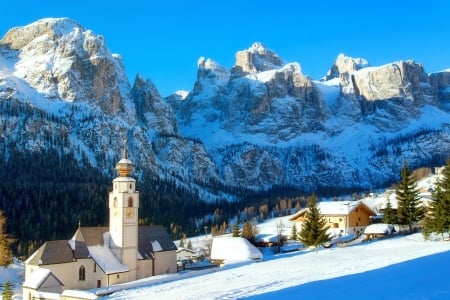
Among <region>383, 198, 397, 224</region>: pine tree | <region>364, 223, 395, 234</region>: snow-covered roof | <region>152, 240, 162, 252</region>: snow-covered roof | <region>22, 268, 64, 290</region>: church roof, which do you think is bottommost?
<region>22, 268, 64, 290</region>: church roof

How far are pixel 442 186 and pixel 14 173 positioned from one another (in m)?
165

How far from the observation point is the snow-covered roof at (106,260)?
6066cm

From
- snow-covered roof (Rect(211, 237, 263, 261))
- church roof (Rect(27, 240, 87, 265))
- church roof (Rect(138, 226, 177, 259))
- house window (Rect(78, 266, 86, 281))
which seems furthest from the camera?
snow-covered roof (Rect(211, 237, 263, 261))

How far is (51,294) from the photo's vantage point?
52.4 m

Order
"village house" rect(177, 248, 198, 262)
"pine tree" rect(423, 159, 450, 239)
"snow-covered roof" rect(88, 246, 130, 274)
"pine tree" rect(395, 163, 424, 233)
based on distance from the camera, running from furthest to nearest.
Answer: "village house" rect(177, 248, 198, 262)
"pine tree" rect(395, 163, 424, 233)
"snow-covered roof" rect(88, 246, 130, 274)
"pine tree" rect(423, 159, 450, 239)

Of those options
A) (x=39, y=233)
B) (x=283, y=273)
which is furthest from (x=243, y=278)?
(x=39, y=233)

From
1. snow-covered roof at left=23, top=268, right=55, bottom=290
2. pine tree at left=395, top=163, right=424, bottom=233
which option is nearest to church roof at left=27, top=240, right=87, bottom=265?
snow-covered roof at left=23, top=268, right=55, bottom=290

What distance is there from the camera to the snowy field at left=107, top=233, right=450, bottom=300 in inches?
800

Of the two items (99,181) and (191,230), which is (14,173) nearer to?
(99,181)

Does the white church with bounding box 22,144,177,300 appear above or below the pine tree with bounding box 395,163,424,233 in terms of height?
below

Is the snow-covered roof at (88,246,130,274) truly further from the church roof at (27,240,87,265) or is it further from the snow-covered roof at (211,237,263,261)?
the snow-covered roof at (211,237,263,261)

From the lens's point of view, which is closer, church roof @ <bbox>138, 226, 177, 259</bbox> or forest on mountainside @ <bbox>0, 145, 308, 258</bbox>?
church roof @ <bbox>138, 226, 177, 259</bbox>

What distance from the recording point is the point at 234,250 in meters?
68.9

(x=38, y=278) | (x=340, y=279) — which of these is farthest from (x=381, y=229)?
(x=340, y=279)
